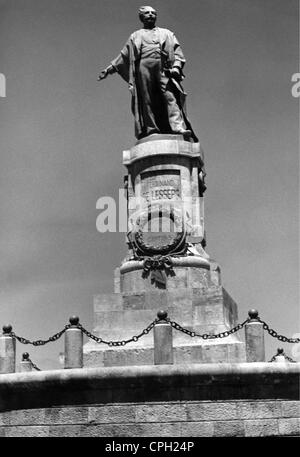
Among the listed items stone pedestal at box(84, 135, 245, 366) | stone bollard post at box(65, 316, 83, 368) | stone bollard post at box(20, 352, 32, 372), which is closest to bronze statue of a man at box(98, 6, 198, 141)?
stone pedestal at box(84, 135, 245, 366)

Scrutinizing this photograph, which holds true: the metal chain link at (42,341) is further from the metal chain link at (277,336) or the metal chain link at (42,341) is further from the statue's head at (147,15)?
the statue's head at (147,15)

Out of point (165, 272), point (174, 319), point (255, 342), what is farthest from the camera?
point (165, 272)

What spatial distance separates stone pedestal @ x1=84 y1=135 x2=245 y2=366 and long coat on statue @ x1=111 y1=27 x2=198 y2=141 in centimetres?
68

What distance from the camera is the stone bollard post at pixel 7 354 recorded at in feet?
49.8

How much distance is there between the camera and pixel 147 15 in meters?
19.9

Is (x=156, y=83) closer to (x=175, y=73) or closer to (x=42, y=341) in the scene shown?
(x=175, y=73)

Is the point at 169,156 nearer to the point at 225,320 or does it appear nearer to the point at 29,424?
the point at 225,320

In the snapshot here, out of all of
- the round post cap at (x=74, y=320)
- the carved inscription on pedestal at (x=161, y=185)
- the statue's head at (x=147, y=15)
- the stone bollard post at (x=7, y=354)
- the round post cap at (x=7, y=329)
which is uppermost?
the statue's head at (x=147, y=15)

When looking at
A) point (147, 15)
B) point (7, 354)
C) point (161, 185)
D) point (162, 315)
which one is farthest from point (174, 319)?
point (147, 15)

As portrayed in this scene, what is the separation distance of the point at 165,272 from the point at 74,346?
3.45 meters

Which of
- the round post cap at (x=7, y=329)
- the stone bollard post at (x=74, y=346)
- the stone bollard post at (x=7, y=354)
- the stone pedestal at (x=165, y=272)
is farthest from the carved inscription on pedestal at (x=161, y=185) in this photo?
the stone bollard post at (x=7, y=354)

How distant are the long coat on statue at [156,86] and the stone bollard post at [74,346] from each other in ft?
20.4

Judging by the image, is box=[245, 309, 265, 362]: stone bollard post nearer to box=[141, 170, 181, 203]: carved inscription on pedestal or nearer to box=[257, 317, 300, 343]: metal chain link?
box=[257, 317, 300, 343]: metal chain link

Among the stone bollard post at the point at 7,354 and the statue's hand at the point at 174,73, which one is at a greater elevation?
the statue's hand at the point at 174,73
